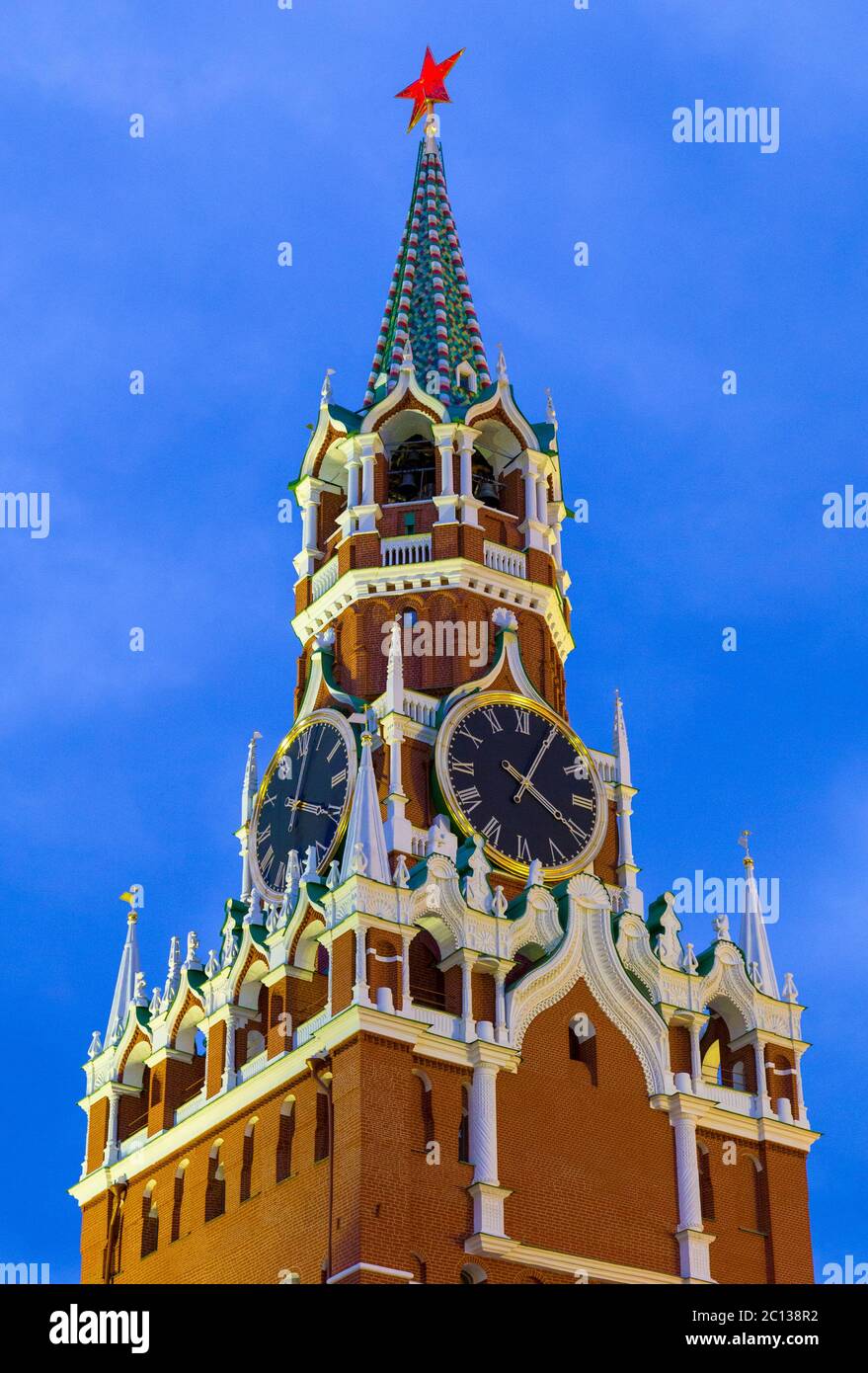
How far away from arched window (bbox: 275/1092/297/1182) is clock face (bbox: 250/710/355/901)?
6442 mm

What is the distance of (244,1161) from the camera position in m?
59.2

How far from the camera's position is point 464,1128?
57250 mm

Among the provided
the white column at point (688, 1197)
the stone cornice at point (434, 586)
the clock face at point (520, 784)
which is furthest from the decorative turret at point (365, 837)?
the white column at point (688, 1197)

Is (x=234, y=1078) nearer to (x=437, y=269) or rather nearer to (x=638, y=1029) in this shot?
(x=638, y=1029)

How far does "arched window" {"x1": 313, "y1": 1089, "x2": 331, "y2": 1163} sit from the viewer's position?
56.2m

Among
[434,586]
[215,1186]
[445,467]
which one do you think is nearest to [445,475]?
[445,467]

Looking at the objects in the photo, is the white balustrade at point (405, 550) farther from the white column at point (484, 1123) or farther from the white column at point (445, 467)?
the white column at point (484, 1123)

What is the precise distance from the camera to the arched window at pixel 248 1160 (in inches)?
2317

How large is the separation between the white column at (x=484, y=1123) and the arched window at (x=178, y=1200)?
8450 millimetres

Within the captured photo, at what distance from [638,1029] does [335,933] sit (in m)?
8.40

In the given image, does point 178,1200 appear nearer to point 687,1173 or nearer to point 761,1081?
point 687,1173

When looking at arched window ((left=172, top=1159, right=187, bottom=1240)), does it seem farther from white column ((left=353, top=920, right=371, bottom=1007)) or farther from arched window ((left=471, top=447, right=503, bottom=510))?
arched window ((left=471, top=447, right=503, bottom=510))

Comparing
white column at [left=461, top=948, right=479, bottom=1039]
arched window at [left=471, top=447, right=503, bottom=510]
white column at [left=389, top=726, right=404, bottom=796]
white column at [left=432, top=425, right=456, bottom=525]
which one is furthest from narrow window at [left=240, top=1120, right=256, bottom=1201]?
arched window at [left=471, top=447, right=503, bottom=510]
